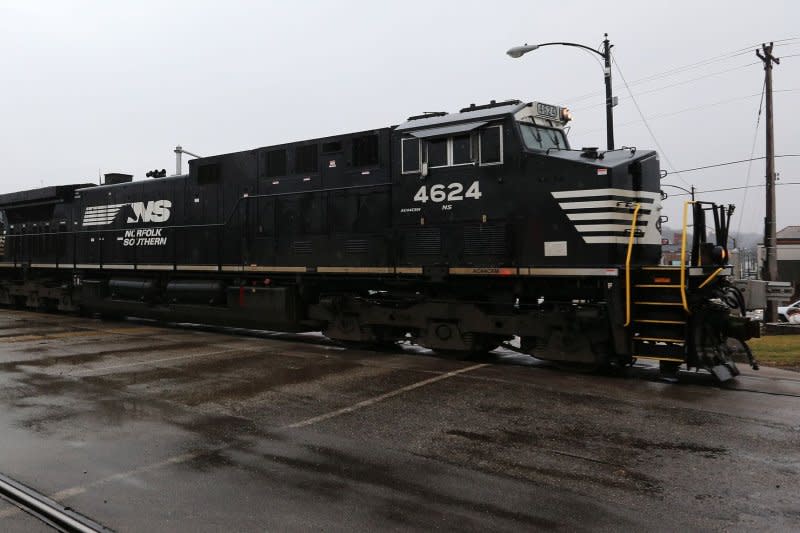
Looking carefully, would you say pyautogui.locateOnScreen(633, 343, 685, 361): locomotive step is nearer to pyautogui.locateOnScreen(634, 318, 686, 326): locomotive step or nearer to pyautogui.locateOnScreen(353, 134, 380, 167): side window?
pyautogui.locateOnScreen(634, 318, 686, 326): locomotive step

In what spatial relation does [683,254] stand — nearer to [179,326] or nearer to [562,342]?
[562,342]

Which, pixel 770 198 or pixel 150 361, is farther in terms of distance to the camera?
pixel 770 198

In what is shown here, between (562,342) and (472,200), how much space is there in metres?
2.62

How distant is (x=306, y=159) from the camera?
450 inches

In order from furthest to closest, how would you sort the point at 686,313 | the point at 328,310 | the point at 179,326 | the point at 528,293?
the point at 179,326 → the point at 328,310 → the point at 528,293 → the point at 686,313

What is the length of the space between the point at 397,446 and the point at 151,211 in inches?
457

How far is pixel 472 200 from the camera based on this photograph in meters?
9.21

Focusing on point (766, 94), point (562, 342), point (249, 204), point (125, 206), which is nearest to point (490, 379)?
point (562, 342)

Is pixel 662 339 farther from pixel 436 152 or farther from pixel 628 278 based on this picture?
pixel 436 152

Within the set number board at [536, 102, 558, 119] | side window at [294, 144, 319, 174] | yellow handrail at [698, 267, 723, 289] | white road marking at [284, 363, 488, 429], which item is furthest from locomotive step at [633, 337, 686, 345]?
side window at [294, 144, 319, 174]

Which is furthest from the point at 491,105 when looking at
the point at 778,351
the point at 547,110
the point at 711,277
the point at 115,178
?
the point at 115,178

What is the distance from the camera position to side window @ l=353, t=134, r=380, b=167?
34.1 feet

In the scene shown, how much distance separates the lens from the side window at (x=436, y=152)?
31.1ft

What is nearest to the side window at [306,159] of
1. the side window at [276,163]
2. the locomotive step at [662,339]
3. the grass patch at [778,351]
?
the side window at [276,163]
